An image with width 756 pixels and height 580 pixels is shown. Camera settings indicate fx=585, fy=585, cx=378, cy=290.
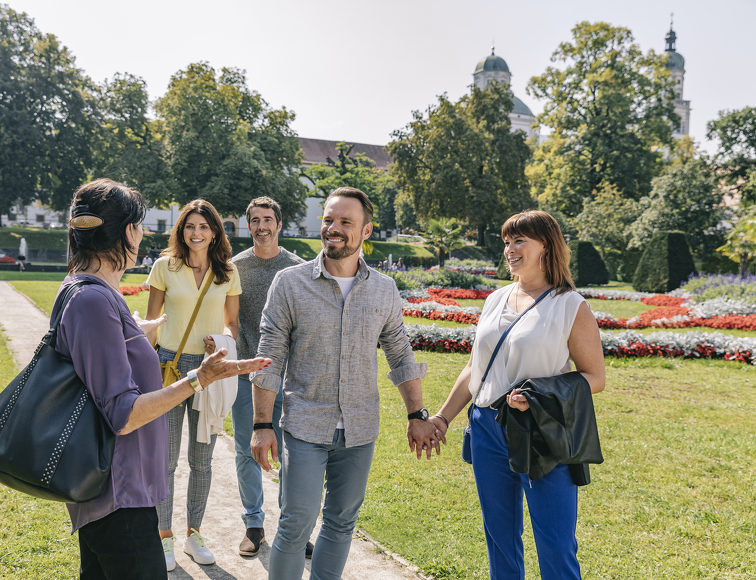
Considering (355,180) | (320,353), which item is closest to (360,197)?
(320,353)

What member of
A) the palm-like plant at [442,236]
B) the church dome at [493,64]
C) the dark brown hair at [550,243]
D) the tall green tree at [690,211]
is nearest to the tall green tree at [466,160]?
the tall green tree at [690,211]

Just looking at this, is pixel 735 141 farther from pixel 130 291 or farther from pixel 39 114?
pixel 39 114

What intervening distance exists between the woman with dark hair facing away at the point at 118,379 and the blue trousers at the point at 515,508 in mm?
1168

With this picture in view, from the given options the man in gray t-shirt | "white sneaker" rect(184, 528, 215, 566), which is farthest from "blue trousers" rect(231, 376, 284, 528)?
"white sneaker" rect(184, 528, 215, 566)

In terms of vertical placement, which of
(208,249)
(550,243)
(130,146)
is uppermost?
(130,146)

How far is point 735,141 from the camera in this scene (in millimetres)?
36312

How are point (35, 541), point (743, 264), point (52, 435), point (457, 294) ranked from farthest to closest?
point (743, 264) < point (457, 294) < point (35, 541) < point (52, 435)

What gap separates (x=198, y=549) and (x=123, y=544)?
164 centimetres

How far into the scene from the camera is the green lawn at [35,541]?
3.30 metres

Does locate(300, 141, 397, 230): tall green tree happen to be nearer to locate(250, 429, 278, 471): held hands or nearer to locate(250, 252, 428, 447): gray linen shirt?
locate(250, 252, 428, 447): gray linen shirt

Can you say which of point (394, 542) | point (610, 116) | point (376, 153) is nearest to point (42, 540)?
point (394, 542)

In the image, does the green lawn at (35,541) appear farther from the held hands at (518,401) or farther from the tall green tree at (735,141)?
the tall green tree at (735,141)

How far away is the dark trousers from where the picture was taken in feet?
6.27

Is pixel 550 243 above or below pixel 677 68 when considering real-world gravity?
below
